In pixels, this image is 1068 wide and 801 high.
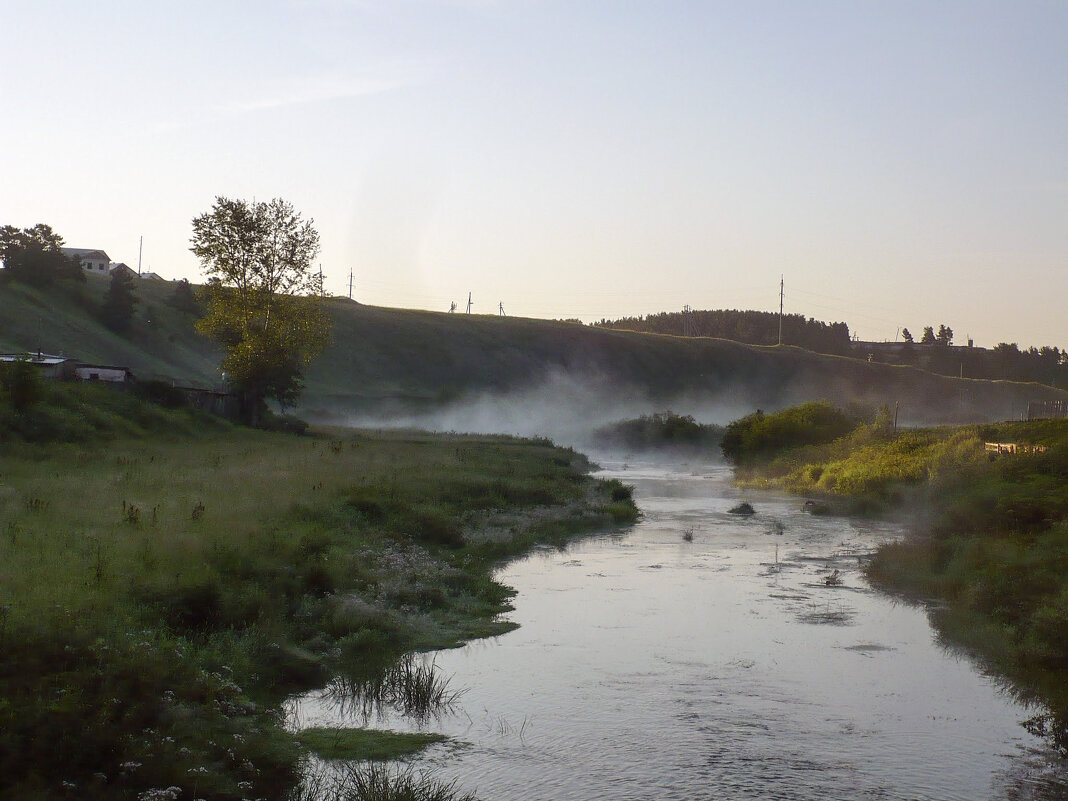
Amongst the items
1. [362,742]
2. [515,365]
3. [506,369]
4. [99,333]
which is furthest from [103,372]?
[515,365]

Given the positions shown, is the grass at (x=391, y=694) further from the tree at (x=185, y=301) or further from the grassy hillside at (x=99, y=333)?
the tree at (x=185, y=301)

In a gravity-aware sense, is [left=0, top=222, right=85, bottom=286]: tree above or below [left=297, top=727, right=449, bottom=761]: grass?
above

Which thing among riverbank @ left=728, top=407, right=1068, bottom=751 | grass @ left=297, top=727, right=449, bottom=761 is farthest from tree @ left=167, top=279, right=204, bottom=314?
grass @ left=297, top=727, right=449, bottom=761

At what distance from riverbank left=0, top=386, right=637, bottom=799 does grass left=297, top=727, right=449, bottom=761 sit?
0.33 meters

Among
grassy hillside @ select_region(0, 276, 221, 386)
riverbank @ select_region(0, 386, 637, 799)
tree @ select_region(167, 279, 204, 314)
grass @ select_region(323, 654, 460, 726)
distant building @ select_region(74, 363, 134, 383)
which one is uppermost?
tree @ select_region(167, 279, 204, 314)

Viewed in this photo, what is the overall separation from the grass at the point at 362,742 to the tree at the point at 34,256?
9044 cm

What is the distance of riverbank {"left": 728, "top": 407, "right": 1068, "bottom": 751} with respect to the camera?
16.7 m

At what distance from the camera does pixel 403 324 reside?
15275 cm

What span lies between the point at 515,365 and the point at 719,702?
136845 mm

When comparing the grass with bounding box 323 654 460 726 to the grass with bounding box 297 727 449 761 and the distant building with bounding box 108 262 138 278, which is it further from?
the distant building with bounding box 108 262 138 278

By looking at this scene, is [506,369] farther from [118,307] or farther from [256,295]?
[256,295]

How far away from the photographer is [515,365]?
15150cm

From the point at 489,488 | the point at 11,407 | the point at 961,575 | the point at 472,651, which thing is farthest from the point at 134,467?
the point at 961,575

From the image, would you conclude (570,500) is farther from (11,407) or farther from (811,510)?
Result: (11,407)
